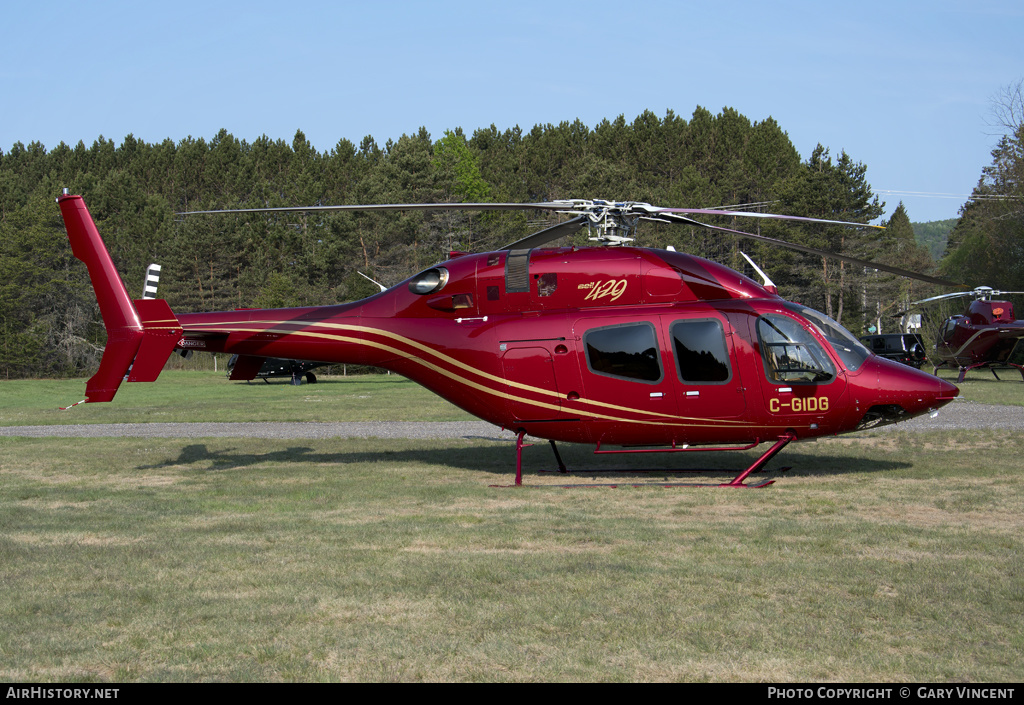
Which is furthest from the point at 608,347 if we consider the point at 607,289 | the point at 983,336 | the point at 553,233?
the point at 983,336

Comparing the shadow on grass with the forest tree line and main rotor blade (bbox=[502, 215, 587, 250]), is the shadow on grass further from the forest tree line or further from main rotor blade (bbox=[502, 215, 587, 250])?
the forest tree line

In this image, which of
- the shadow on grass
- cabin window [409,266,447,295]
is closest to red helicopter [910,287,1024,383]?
the shadow on grass

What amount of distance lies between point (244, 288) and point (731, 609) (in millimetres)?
69076

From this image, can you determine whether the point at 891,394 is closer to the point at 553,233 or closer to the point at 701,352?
the point at 701,352

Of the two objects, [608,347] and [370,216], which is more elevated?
[370,216]

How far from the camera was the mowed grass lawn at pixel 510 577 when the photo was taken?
17.0ft

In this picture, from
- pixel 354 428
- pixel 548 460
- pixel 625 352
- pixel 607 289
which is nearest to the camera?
pixel 625 352

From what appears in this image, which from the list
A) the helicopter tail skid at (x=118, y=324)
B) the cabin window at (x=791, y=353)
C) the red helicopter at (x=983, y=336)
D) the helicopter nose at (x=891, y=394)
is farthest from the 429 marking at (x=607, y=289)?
the red helicopter at (x=983, y=336)

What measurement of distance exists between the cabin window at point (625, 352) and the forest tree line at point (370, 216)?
123ft

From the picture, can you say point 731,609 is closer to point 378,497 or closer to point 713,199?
point 378,497

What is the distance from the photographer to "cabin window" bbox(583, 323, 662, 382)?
1151cm

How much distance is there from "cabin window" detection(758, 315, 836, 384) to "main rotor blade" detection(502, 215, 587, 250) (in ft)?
9.23

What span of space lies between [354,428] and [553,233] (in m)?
9.57

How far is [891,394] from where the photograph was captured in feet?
36.6
